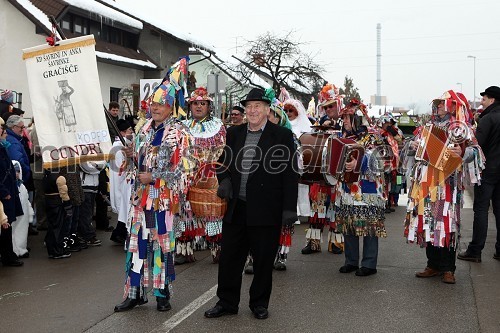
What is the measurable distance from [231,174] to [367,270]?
2451 mm

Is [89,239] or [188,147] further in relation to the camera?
→ [89,239]

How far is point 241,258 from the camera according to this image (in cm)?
600

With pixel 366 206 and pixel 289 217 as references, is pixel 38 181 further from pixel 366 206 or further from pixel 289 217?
pixel 289 217

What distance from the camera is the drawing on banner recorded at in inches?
242

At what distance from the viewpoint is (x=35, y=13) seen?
58.9ft

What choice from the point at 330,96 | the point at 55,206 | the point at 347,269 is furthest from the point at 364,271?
the point at 55,206

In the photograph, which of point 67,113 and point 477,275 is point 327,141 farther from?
point 67,113

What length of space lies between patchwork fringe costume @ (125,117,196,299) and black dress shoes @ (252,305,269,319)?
0.86 m

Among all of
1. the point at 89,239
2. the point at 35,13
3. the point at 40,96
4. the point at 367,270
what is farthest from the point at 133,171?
the point at 35,13

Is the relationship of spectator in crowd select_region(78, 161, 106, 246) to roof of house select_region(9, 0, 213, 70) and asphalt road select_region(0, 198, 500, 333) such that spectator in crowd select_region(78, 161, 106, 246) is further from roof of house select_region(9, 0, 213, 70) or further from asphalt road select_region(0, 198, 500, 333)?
roof of house select_region(9, 0, 213, 70)

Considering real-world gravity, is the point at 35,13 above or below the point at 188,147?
above

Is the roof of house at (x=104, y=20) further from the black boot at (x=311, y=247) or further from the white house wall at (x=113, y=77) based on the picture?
the black boot at (x=311, y=247)

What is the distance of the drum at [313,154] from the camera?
7438mm

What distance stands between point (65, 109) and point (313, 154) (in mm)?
2901
